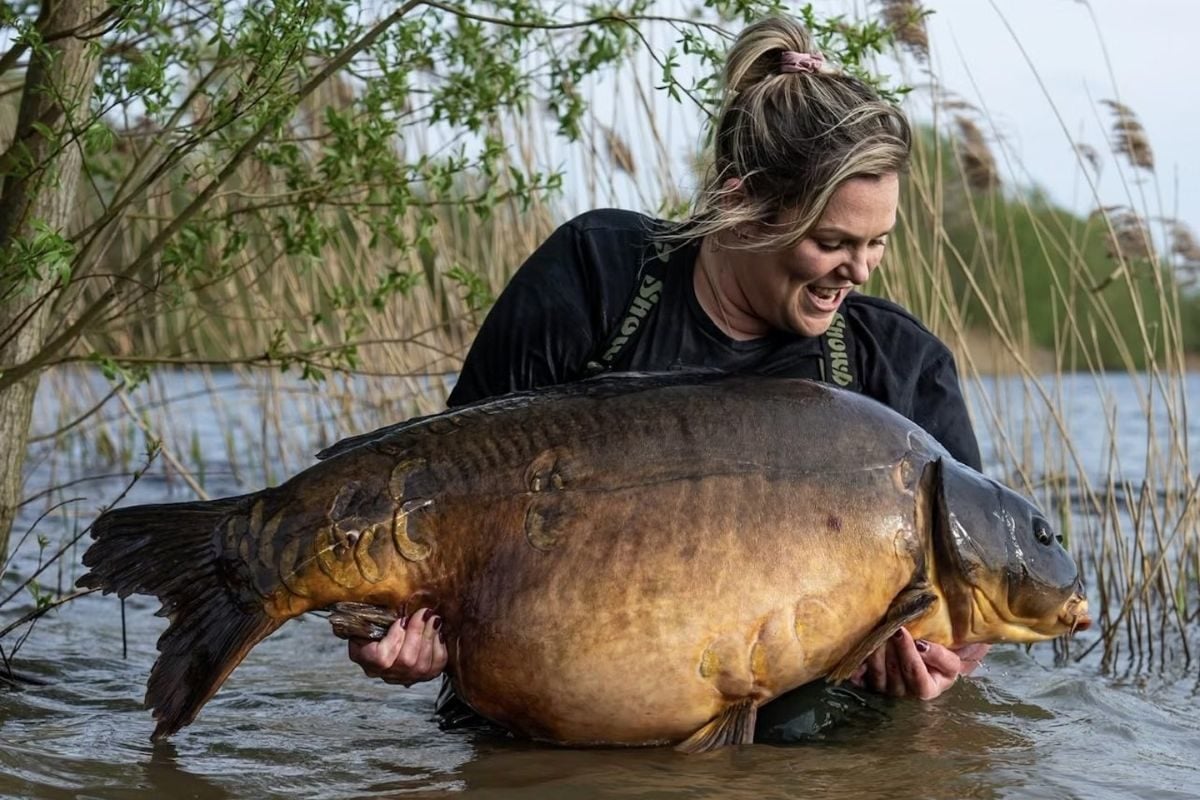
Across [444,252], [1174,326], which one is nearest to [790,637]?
[1174,326]

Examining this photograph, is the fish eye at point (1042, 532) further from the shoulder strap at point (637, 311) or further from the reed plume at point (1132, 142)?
the reed plume at point (1132, 142)

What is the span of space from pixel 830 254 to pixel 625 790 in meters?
1.20

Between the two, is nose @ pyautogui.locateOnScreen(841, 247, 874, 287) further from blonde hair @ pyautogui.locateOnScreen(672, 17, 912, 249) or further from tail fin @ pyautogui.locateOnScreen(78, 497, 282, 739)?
tail fin @ pyautogui.locateOnScreen(78, 497, 282, 739)

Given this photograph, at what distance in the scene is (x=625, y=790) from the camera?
2781mm

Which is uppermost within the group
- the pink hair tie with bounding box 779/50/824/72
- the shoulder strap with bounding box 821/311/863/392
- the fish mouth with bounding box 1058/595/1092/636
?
the pink hair tie with bounding box 779/50/824/72

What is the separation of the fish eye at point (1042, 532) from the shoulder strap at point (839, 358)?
613 mm

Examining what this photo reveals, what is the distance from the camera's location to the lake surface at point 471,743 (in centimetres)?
286

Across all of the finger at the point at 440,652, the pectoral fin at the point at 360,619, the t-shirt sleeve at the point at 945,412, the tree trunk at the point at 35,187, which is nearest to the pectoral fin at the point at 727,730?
the finger at the point at 440,652

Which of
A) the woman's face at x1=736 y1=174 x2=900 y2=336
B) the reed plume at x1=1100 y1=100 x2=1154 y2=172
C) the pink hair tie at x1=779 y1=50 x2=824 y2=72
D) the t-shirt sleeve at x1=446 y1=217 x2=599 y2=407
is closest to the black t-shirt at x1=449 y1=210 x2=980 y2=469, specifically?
the t-shirt sleeve at x1=446 y1=217 x2=599 y2=407

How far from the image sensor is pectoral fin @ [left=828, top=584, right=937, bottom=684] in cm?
279

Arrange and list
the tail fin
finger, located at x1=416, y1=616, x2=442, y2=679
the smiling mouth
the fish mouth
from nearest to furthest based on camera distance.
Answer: the tail fin < finger, located at x1=416, y1=616, x2=442, y2=679 < the fish mouth < the smiling mouth

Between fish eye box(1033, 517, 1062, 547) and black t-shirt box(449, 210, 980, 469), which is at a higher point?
black t-shirt box(449, 210, 980, 469)

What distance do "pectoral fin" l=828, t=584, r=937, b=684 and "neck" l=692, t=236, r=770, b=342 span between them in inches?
34.5

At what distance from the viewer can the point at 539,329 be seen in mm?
3484
